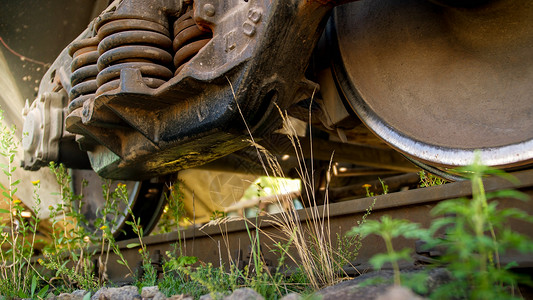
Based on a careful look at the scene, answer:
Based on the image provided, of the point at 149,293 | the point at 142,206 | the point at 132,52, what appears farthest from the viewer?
the point at 142,206

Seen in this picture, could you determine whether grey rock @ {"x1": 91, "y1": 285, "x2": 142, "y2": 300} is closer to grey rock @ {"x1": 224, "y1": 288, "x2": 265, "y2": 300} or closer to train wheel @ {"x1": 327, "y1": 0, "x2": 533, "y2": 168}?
grey rock @ {"x1": 224, "y1": 288, "x2": 265, "y2": 300}

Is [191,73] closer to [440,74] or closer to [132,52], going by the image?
[132,52]

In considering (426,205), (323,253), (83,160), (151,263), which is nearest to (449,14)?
(426,205)

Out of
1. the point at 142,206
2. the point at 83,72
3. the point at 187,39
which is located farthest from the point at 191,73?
the point at 142,206

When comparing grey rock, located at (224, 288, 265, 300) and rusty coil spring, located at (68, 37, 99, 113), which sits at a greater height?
rusty coil spring, located at (68, 37, 99, 113)

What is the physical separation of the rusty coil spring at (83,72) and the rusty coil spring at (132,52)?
0.26 m

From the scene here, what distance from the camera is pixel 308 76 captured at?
2.40m

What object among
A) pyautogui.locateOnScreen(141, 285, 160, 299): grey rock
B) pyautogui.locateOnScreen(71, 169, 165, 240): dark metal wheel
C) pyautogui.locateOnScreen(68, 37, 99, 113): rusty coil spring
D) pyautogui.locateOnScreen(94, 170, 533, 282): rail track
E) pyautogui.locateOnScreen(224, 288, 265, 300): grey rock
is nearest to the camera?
pyautogui.locateOnScreen(224, 288, 265, 300): grey rock

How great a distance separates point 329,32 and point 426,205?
0.97m

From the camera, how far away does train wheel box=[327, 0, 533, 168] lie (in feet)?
5.76

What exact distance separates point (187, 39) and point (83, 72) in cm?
69

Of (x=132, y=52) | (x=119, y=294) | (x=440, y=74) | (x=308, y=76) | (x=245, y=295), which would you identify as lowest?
(x=119, y=294)

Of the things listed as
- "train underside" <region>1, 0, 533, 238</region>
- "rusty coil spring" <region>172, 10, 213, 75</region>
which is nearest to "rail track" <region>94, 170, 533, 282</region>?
"train underside" <region>1, 0, 533, 238</region>

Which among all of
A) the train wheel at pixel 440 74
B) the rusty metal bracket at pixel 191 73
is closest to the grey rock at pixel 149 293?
the rusty metal bracket at pixel 191 73
